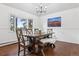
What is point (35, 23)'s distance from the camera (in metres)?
2.61

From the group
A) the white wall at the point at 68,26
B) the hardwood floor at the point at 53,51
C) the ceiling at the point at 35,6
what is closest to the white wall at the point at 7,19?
the ceiling at the point at 35,6

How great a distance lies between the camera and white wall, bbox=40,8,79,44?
3098mm

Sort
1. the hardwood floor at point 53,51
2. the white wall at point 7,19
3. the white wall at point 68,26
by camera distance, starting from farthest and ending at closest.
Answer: the white wall at point 68,26 → the white wall at point 7,19 → the hardwood floor at point 53,51

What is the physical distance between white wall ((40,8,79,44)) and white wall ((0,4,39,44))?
2.21ft

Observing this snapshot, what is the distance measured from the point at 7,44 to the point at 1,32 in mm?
574

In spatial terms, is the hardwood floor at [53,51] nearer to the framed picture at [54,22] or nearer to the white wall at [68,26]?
the white wall at [68,26]

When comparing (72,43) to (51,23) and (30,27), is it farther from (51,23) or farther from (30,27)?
(30,27)

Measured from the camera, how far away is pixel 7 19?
9.34 ft

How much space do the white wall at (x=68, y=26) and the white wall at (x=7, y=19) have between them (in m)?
0.67

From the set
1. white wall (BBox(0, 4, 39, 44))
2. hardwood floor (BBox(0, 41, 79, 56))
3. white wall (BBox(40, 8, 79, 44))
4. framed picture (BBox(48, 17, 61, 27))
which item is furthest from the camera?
framed picture (BBox(48, 17, 61, 27))

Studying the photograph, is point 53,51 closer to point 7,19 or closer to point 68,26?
point 68,26

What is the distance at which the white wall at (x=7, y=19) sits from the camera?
8.57 feet

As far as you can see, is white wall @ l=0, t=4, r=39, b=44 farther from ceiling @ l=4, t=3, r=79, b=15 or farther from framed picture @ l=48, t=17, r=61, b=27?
framed picture @ l=48, t=17, r=61, b=27

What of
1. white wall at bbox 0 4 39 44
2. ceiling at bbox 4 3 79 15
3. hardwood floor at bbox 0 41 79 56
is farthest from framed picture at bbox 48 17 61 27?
hardwood floor at bbox 0 41 79 56
